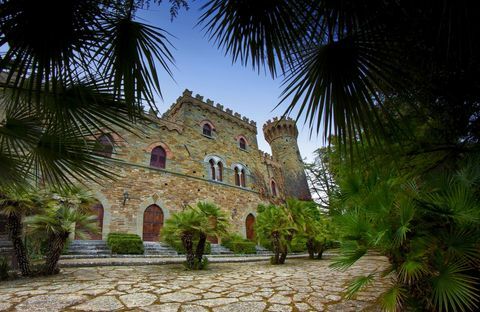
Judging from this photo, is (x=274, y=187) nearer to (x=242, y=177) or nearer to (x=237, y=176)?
(x=242, y=177)

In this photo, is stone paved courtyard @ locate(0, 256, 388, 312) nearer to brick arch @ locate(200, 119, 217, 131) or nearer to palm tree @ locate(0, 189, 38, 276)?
palm tree @ locate(0, 189, 38, 276)

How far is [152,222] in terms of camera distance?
461 inches

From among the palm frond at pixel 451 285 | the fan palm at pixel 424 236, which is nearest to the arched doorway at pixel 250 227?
the fan palm at pixel 424 236

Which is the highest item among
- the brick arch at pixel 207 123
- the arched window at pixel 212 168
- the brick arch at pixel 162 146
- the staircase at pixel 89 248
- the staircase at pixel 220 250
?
the brick arch at pixel 207 123

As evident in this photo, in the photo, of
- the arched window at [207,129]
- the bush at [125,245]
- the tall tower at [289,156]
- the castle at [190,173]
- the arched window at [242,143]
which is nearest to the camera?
the bush at [125,245]

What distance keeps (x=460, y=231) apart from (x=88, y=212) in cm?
591

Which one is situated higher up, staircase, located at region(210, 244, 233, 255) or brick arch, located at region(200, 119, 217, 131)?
brick arch, located at region(200, 119, 217, 131)

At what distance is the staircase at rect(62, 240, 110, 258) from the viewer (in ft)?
26.4

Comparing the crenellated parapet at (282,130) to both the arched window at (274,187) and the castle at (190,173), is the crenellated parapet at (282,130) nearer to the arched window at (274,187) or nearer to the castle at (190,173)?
the castle at (190,173)

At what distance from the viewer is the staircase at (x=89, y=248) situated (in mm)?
8055

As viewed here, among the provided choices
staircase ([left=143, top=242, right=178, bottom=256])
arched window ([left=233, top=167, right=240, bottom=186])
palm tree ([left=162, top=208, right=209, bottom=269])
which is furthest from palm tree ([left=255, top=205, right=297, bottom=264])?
arched window ([left=233, top=167, right=240, bottom=186])

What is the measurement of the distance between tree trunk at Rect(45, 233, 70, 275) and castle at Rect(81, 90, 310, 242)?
4.95 meters

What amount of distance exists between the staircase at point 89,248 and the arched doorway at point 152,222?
2046mm

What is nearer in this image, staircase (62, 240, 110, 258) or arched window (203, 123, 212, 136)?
staircase (62, 240, 110, 258)
